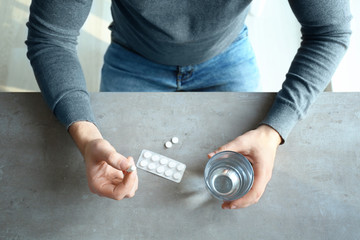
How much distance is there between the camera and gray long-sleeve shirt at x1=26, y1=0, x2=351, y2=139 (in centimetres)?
75

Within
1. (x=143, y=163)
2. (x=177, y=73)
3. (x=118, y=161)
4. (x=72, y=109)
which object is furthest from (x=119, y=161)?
(x=177, y=73)

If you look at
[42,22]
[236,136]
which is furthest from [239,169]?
[42,22]

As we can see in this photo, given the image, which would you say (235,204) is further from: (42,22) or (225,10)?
(42,22)

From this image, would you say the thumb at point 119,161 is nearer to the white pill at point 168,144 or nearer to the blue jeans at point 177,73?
the white pill at point 168,144

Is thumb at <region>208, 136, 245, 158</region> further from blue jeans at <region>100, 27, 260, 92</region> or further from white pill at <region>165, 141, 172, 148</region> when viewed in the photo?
blue jeans at <region>100, 27, 260, 92</region>

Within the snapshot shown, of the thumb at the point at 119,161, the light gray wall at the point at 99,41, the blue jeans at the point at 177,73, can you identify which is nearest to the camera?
the thumb at the point at 119,161

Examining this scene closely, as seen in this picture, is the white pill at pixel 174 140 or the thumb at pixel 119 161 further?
the white pill at pixel 174 140

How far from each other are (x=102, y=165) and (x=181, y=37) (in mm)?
423

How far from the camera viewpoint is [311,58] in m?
0.79

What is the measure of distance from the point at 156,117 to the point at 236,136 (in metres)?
0.21

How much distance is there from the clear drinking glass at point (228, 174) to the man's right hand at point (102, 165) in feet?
0.57

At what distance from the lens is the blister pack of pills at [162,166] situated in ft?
2.32

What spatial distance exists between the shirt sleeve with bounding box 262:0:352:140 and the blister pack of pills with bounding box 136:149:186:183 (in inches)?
9.9

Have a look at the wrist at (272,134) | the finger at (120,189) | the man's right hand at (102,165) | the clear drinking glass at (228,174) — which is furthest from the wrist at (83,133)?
the wrist at (272,134)
